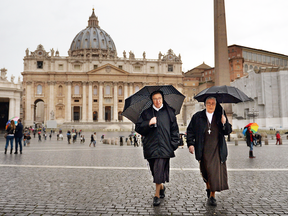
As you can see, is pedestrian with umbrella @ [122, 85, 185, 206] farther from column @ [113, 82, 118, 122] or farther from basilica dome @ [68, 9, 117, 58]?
basilica dome @ [68, 9, 117, 58]

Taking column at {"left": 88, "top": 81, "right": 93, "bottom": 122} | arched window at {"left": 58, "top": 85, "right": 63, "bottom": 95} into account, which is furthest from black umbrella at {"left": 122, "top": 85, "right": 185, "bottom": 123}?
arched window at {"left": 58, "top": 85, "right": 63, "bottom": 95}

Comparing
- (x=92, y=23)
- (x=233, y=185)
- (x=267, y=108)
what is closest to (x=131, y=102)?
(x=233, y=185)

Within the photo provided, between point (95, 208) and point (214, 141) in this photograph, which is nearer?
point (95, 208)

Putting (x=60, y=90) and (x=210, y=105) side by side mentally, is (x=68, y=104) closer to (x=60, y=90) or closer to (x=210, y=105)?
(x=60, y=90)

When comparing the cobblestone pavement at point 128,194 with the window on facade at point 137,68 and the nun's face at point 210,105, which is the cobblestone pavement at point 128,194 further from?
the window on facade at point 137,68

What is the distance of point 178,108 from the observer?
4664mm

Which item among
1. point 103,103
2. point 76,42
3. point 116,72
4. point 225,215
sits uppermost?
point 76,42

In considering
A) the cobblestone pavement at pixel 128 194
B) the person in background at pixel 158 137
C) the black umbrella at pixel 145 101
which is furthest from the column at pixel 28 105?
the person in background at pixel 158 137

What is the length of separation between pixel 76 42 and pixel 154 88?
3657 inches

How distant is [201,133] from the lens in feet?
13.4

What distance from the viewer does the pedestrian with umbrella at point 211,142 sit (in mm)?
3928

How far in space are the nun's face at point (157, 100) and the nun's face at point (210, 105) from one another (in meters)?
0.68

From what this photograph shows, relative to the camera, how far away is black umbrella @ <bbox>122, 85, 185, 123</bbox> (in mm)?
4445

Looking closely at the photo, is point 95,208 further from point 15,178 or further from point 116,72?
point 116,72
